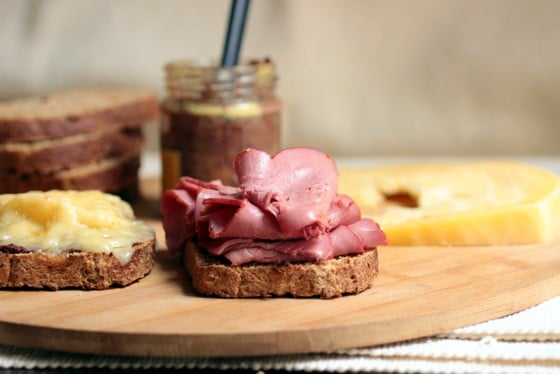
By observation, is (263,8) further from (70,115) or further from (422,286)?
(422,286)

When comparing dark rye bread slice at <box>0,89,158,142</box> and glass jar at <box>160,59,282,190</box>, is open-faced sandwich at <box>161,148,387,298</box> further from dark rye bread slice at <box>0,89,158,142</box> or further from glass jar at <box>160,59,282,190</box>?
dark rye bread slice at <box>0,89,158,142</box>

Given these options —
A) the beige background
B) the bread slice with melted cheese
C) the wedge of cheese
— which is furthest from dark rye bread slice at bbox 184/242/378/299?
the beige background

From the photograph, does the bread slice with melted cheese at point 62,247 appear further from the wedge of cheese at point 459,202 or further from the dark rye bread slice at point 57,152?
the wedge of cheese at point 459,202

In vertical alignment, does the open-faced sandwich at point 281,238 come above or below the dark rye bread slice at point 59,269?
above

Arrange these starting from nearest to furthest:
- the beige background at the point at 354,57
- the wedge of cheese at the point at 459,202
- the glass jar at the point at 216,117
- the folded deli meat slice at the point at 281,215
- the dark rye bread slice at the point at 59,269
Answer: the folded deli meat slice at the point at 281,215 < the dark rye bread slice at the point at 59,269 < the wedge of cheese at the point at 459,202 < the glass jar at the point at 216,117 < the beige background at the point at 354,57

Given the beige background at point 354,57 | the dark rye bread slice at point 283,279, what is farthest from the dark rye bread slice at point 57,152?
the beige background at point 354,57

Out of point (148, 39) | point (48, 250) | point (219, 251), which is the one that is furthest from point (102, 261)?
point (148, 39)
